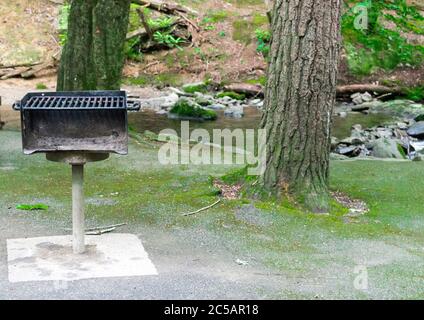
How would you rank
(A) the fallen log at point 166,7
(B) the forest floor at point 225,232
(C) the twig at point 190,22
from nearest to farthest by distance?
(B) the forest floor at point 225,232 → (A) the fallen log at point 166,7 → (C) the twig at point 190,22

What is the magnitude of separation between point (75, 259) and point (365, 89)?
15.9 meters

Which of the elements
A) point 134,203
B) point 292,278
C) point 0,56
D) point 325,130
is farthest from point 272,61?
point 0,56

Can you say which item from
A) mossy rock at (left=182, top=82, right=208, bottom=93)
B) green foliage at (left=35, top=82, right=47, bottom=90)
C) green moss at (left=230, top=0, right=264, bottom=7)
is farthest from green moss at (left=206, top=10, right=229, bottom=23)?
green foliage at (left=35, top=82, right=47, bottom=90)

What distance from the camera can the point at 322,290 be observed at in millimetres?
4656

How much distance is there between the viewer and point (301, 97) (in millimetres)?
6484

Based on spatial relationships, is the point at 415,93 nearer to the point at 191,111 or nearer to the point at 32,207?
the point at 191,111

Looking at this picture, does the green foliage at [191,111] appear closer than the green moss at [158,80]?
Yes

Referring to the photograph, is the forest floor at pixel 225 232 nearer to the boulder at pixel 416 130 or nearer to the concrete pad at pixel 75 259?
the concrete pad at pixel 75 259

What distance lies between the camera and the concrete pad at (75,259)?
4812mm

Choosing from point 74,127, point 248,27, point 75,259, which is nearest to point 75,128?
point 74,127

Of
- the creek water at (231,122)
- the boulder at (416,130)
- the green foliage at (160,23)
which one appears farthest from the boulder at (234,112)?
the green foliage at (160,23)

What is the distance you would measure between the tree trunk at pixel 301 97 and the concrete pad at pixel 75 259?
5.79 ft

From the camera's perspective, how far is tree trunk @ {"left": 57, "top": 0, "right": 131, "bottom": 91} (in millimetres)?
11156
